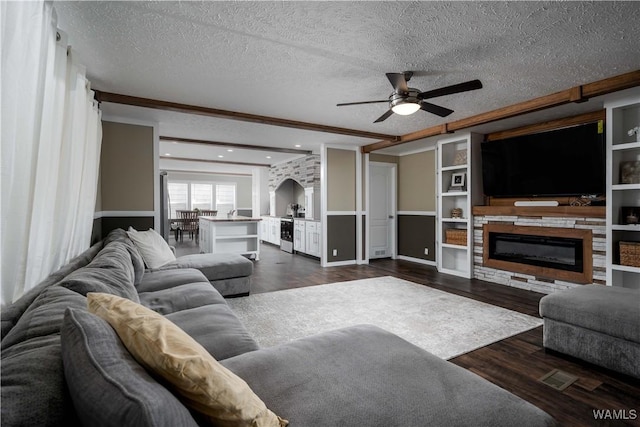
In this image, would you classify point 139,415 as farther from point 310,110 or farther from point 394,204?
point 394,204

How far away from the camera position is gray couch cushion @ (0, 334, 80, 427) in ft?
2.08

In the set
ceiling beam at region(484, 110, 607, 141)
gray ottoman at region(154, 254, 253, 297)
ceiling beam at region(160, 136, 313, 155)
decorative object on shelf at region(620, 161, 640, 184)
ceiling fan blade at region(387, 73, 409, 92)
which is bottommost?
gray ottoman at region(154, 254, 253, 297)

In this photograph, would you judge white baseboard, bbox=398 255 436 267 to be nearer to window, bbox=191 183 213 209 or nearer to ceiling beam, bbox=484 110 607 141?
ceiling beam, bbox=484 110 607 141

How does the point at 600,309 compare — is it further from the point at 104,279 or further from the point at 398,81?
the point at 104,279

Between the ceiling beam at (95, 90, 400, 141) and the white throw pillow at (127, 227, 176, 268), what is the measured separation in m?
1.54

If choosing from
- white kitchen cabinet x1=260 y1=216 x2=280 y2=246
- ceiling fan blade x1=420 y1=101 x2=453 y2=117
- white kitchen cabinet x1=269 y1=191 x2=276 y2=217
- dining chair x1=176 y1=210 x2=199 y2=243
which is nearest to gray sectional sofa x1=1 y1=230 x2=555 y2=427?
ceiling fan blade x1=420 y1=101 x2=453 y2=117

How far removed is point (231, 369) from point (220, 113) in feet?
11.7

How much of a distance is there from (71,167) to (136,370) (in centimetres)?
225

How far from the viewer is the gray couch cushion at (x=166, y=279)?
8.85 feet

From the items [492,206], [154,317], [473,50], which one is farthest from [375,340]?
[492,206]

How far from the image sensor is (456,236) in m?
5.39

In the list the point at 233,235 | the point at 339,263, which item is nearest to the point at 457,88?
the point at 339,263

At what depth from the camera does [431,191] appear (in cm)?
637

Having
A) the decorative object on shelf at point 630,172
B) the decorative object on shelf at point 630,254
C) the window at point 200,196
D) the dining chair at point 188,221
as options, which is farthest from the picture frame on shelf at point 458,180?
the window at point 200,196
